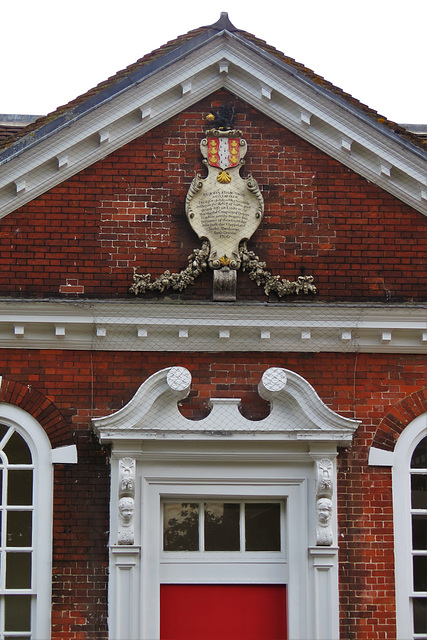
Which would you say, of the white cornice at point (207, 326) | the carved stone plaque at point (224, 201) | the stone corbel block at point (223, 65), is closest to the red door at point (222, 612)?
the white cornice at point (207, 326)

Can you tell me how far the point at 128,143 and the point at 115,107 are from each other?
18.5 inches

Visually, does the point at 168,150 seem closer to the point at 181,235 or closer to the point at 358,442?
the point at 181,235

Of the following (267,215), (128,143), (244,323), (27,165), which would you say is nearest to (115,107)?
(128,143)

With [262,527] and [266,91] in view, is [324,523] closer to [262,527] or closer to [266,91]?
[262,527]

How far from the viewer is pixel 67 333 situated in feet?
38.1

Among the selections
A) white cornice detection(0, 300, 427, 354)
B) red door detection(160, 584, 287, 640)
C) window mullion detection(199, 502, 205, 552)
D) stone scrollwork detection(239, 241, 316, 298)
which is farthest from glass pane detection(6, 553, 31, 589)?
stone scrollwork detection(239, 241, 316, 298)

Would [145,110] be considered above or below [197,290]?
above

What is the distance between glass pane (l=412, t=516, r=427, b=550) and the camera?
11539mm

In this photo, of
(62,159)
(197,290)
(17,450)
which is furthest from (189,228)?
(17,450)

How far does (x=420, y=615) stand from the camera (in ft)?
Answer: 37.3

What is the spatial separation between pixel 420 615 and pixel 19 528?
459cm

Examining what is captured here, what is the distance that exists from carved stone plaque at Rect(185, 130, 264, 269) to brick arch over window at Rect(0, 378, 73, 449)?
8.13ft

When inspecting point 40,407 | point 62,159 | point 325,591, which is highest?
point 62,159

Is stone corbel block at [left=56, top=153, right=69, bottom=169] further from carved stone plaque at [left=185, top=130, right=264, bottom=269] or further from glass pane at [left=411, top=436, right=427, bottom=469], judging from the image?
glass pane at [left=411, top=436, right=427, bottom=469]
